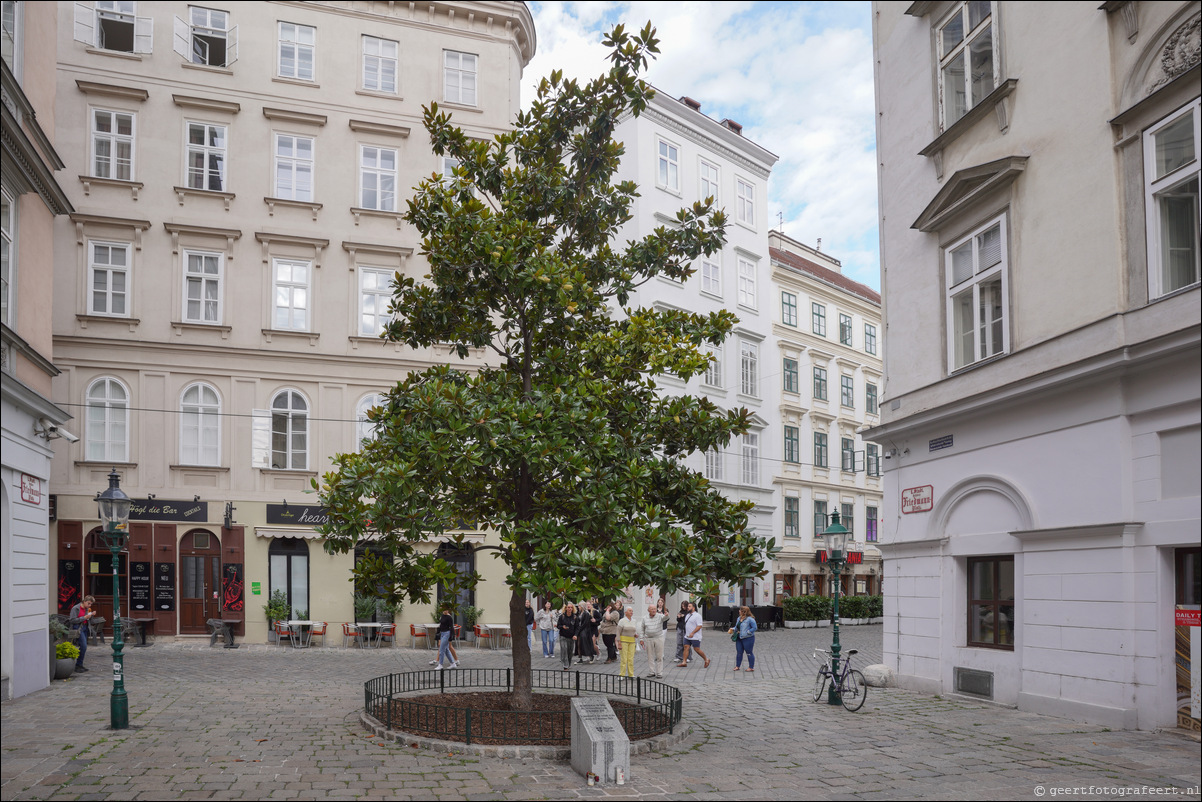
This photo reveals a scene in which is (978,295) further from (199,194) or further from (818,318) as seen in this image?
(818,318)

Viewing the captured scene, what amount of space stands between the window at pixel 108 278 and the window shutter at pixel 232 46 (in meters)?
6.53

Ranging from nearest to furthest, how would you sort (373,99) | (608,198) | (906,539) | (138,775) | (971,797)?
(971,797), (138,775), (608,198), (906,539), (373,99)

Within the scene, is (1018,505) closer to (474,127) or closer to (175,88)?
(474,127)

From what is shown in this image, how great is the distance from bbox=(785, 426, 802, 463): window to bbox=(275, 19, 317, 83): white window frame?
1081 inches

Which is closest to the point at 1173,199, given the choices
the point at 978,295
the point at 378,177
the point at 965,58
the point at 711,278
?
the point at 978,295

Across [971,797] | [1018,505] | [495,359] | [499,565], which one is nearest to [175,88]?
[495,359]

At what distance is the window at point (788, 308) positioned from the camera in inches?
1887

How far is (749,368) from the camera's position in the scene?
45.1 metres

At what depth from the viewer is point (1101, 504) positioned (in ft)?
44.9

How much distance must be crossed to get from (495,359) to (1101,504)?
71.9 ft

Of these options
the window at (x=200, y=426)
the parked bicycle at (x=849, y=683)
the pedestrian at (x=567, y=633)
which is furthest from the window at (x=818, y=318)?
the parked bicycle at (x=849, y=683)

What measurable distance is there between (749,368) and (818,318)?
24.6 feet

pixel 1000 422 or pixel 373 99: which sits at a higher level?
pixel 373 99

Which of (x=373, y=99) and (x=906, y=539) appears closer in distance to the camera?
(x=906, y=539)
